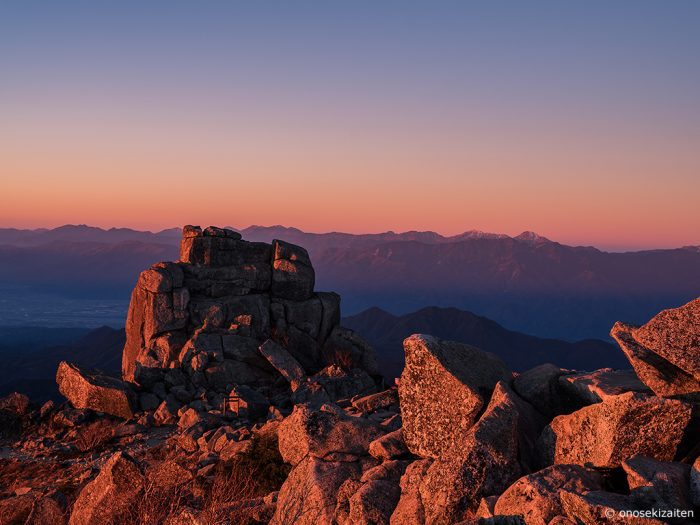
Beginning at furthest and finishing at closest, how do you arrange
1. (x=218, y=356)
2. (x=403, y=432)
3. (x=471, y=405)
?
(x=218, y=356) < (x=403, y=432) < (x=471, y=405)

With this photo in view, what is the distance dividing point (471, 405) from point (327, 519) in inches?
142

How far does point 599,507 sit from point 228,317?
104 feet

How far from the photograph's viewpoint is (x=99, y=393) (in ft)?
96.0

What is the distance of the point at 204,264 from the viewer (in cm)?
4075

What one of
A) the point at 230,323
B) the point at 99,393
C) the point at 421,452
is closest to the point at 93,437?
the point at 99,393

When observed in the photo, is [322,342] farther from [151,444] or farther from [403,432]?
[403,432]

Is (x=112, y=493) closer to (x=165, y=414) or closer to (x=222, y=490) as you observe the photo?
(x=222, y=490)

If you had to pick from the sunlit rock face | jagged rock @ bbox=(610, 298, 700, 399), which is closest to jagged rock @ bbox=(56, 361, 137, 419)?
the sunlit rock face

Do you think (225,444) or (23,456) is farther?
(23,456)

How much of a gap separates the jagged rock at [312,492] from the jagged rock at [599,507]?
482cm

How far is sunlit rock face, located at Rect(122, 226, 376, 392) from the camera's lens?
33.0m

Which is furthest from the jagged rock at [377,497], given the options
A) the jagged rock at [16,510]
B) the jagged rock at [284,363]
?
the jagged rock at [284,363]

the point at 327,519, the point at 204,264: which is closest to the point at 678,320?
the point at 327,519

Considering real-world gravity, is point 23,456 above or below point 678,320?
below
